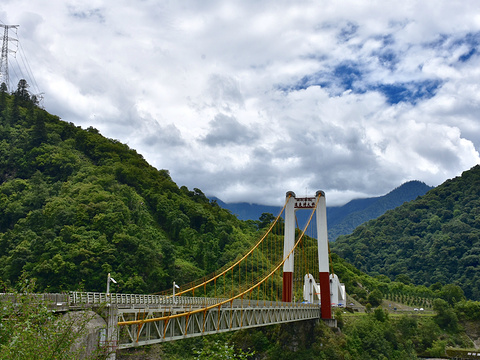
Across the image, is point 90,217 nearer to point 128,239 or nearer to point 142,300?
point 128,239

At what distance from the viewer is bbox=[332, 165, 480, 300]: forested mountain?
95.5m

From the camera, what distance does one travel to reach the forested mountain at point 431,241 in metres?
95.5

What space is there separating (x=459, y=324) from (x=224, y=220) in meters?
35.2

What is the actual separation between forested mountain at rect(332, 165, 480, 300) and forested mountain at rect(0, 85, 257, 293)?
153ft

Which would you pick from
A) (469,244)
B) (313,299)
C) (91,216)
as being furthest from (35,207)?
(469,244)

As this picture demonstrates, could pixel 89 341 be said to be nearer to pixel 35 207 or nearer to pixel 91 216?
pixel 91 216

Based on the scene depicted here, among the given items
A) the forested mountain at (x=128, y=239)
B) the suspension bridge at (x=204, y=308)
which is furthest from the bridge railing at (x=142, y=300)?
the forested mountain at (x=128, y=239)

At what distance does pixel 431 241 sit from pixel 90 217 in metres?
87.1

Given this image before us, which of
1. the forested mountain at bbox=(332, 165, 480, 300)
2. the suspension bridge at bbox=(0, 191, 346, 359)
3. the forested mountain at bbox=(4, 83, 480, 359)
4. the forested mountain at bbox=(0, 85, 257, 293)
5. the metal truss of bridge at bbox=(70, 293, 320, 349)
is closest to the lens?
the suspension bridge at bbox=(0, 191, 346, 359)

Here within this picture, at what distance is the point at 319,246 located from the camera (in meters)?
43.8

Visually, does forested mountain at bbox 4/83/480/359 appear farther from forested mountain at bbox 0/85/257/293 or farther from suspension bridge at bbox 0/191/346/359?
suspension bridge at bbox 0/191/346/359

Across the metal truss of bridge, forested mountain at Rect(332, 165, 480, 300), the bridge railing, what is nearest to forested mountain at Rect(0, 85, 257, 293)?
the bridge railing

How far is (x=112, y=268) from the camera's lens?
46.0m

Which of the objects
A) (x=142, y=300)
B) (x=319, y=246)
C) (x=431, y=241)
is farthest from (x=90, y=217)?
(x=431, y=241)
